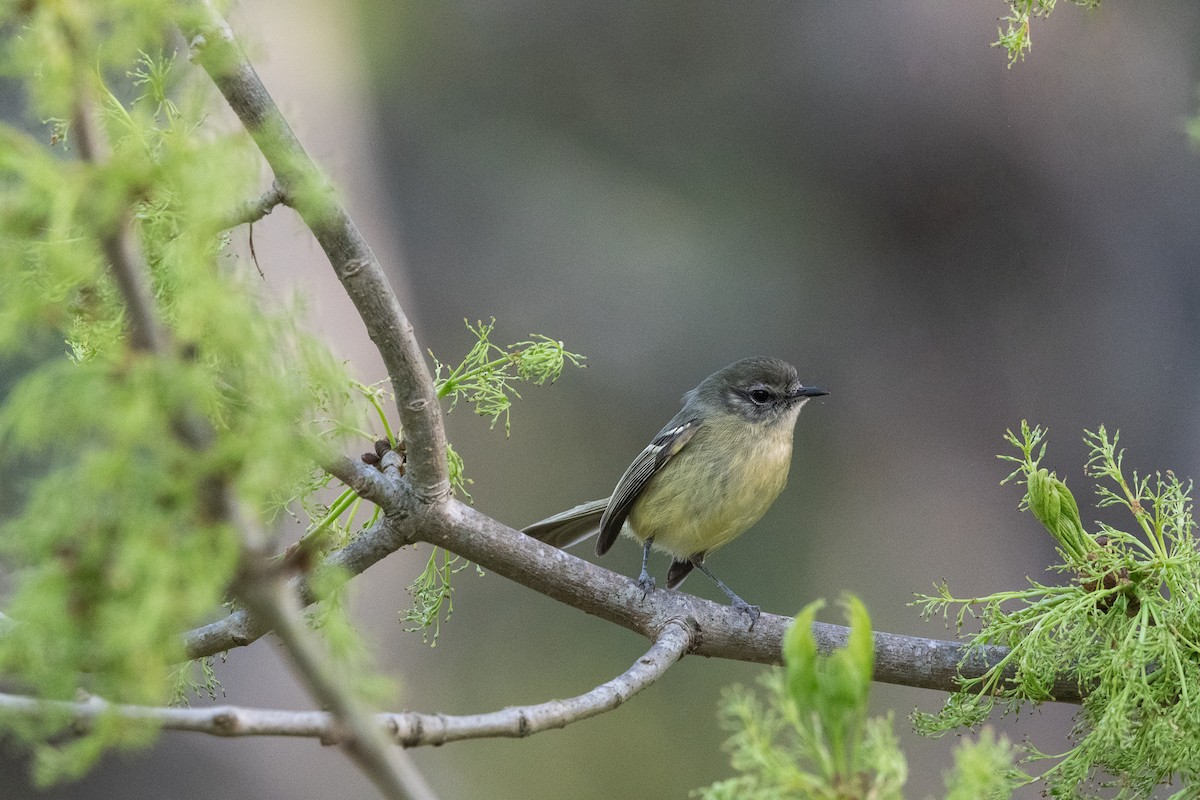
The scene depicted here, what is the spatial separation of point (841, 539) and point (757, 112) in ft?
5.29

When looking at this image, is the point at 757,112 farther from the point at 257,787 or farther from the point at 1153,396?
the point at 257,787

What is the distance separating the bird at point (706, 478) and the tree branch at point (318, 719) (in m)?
1.43

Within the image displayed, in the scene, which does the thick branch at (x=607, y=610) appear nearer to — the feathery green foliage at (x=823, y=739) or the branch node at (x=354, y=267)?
the branch node at (x=354, y=267)

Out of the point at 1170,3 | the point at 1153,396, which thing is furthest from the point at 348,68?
the point at 1153,396

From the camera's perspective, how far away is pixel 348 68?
3.93 metres

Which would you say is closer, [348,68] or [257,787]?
[257,787]

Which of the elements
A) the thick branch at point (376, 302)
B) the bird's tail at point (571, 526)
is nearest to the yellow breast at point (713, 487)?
the bird's tail at point (571, 526)

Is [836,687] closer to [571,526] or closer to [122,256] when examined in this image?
[122,256]

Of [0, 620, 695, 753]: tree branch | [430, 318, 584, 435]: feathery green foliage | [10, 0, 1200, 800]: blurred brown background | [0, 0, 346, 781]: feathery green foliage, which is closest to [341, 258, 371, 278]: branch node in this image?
[430, 318, 584, 435]: feathery green foliage

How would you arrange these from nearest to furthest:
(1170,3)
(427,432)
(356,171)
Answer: (427,432) < (1170,3) < (356,171)

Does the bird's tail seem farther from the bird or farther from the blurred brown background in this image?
the blurred brown background

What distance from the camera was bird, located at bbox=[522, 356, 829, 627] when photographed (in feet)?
8.05

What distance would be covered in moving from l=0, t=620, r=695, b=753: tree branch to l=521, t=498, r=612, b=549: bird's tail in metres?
1.37

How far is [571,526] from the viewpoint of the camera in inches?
97.8
